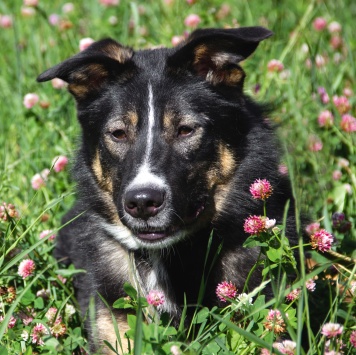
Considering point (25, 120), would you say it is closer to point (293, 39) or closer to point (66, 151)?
point (66, 151)

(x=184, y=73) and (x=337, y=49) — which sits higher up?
(x=184, y=73)

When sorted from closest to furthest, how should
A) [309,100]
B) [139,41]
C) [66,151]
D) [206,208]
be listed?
[206,208]
[66,151]
[309,100]
[139,41]

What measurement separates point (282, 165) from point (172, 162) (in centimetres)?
99

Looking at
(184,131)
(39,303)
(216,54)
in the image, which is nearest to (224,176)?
(184,131)

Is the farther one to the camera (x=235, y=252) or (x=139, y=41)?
(x=139, y=41)

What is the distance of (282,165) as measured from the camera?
4.72 metres

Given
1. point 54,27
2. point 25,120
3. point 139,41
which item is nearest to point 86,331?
point 25,120

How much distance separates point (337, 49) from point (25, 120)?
9.90ft

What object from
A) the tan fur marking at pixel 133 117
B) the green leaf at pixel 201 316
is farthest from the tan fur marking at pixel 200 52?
the green leaf at pixel 201 316

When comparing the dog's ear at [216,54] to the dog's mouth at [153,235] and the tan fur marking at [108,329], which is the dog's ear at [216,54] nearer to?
the dog's mouth at [153,235]

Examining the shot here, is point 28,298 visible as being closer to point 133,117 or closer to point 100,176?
point 100,176

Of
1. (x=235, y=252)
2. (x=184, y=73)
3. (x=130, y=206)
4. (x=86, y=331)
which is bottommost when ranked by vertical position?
(x=86, y=331)

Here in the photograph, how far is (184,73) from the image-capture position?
14.4 ft

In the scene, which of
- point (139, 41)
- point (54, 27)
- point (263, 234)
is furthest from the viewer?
point (54, 27)
